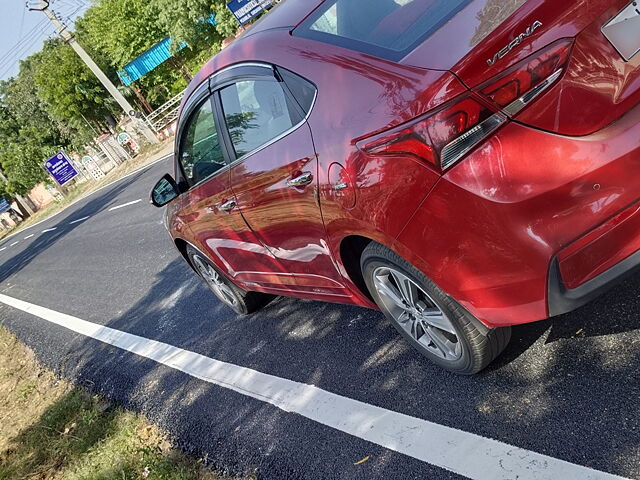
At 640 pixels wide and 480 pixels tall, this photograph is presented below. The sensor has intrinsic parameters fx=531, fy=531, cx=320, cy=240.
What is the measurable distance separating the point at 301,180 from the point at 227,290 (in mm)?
2387

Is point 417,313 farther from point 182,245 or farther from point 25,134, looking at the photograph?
point 25,134

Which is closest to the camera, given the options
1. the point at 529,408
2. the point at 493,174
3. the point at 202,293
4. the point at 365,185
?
the point at 493,174

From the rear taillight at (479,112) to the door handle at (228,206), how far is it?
5.51 feet

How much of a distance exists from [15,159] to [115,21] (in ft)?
67.3

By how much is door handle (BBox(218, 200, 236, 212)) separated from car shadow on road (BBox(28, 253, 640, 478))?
1141mm

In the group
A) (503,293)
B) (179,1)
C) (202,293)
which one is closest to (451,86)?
(503,293)

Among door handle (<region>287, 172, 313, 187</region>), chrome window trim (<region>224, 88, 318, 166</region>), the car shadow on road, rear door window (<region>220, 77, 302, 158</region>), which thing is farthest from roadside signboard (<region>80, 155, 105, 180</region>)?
door handle (<region>287, 172, 313, 187</region>)

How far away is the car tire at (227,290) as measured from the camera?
183 inches

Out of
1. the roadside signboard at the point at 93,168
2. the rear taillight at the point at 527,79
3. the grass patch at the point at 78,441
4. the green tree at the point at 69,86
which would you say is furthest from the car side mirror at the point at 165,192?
the green tree at the point at 69,86

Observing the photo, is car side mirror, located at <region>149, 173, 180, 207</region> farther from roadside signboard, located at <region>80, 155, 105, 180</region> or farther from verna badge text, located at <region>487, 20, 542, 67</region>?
roadside signboard, located at <region>80, 155, 105, 180</region>

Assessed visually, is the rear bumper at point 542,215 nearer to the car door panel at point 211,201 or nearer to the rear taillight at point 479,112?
the rear taillight at point 479,112

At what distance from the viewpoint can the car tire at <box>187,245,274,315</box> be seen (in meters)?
4.64

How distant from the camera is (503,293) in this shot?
209cm

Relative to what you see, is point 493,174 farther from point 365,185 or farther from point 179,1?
point 179,1
